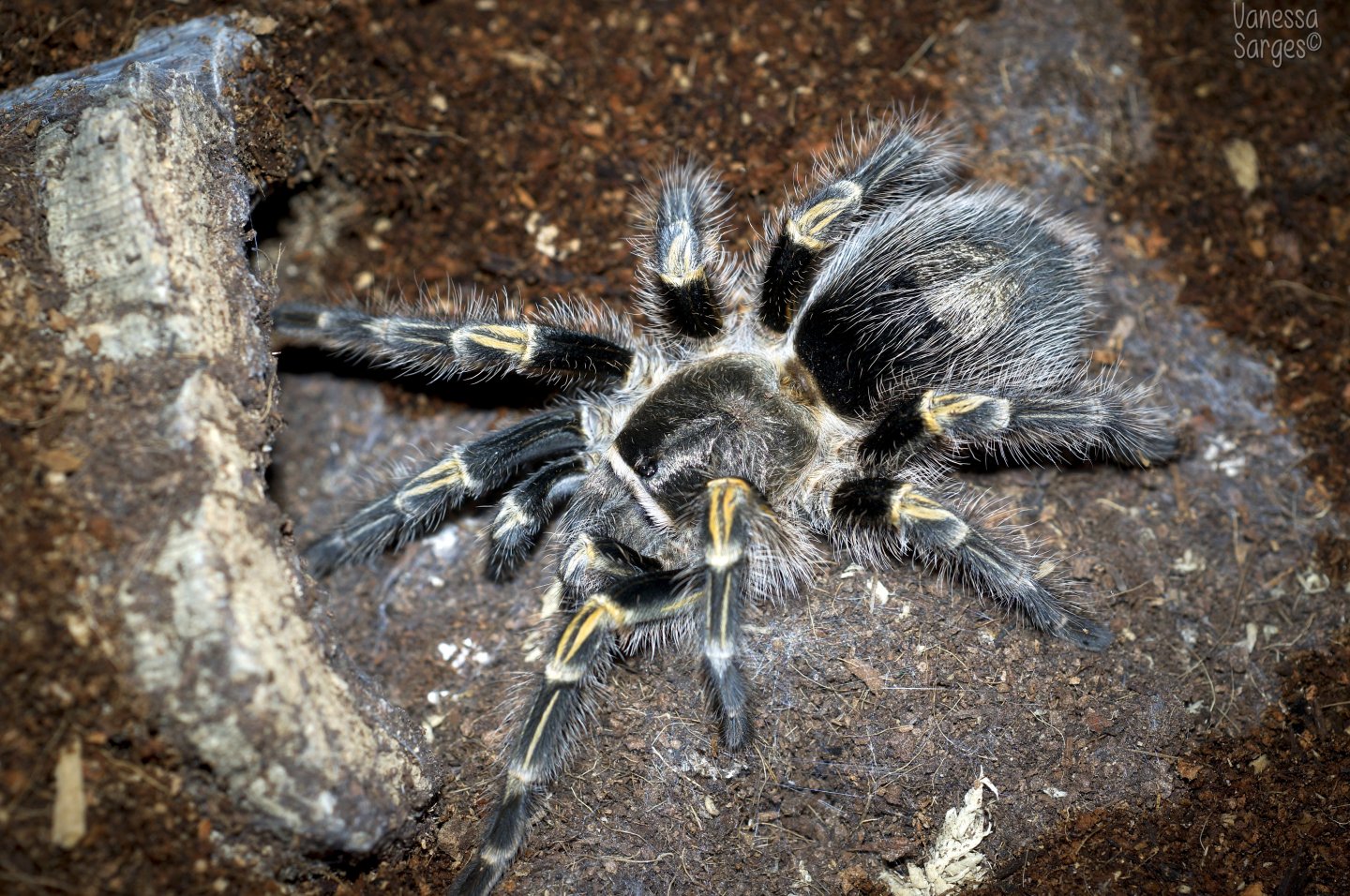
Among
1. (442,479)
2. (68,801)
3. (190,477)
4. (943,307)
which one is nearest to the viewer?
(68,801)

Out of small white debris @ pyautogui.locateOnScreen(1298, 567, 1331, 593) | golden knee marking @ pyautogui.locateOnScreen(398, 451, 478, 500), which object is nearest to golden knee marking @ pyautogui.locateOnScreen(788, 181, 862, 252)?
golden knee marking @ pyautogui.locateOnScreen(398, 451, 478, 500)

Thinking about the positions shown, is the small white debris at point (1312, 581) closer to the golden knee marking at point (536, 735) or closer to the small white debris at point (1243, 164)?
the small white debris at point (1243, 164)

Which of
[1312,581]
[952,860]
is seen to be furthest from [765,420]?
[1312,581]

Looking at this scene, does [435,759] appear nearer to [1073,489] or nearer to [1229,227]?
[1073,489]

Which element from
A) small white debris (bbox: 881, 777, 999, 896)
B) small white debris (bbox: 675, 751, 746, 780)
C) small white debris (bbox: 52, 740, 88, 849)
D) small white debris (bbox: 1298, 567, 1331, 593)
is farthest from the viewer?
small white debris (bbox: 1298, 567, 1331, 593)

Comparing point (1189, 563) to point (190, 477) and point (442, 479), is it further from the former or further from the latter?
point (190, 477)

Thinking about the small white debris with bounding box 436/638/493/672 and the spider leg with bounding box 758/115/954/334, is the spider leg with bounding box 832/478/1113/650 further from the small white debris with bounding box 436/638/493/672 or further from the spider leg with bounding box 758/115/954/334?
the small white debris with bounding box 436/638/493/672
